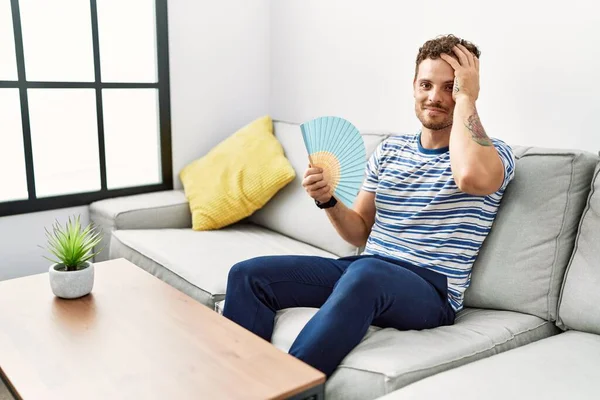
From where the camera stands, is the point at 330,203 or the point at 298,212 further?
the point at 298,212

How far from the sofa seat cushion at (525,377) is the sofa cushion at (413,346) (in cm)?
7

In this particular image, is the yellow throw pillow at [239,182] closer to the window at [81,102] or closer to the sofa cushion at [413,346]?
the window at [81,102]

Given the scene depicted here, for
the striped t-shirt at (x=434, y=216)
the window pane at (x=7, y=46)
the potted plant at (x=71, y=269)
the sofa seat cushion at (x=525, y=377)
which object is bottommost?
the sofa seat cushion at (x=525, y=377)

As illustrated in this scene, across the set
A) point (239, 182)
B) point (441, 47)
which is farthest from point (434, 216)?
point (239, 182)

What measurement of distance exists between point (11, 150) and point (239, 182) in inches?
44.4

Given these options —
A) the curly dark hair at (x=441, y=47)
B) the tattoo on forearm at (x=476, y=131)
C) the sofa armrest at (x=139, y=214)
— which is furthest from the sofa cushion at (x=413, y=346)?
the sofa armrest at (x=139, y=214)

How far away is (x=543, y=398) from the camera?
4.05 feet

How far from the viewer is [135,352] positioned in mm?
1367

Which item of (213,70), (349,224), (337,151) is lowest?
(349,224)

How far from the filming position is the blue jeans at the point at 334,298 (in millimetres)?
1473

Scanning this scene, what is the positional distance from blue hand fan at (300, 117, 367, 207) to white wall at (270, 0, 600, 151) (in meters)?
0.78

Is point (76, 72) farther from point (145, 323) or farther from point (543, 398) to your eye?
point (543, 398)

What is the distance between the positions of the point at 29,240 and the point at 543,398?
245 centimetres

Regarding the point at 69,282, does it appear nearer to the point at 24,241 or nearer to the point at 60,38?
the point at 24,241
